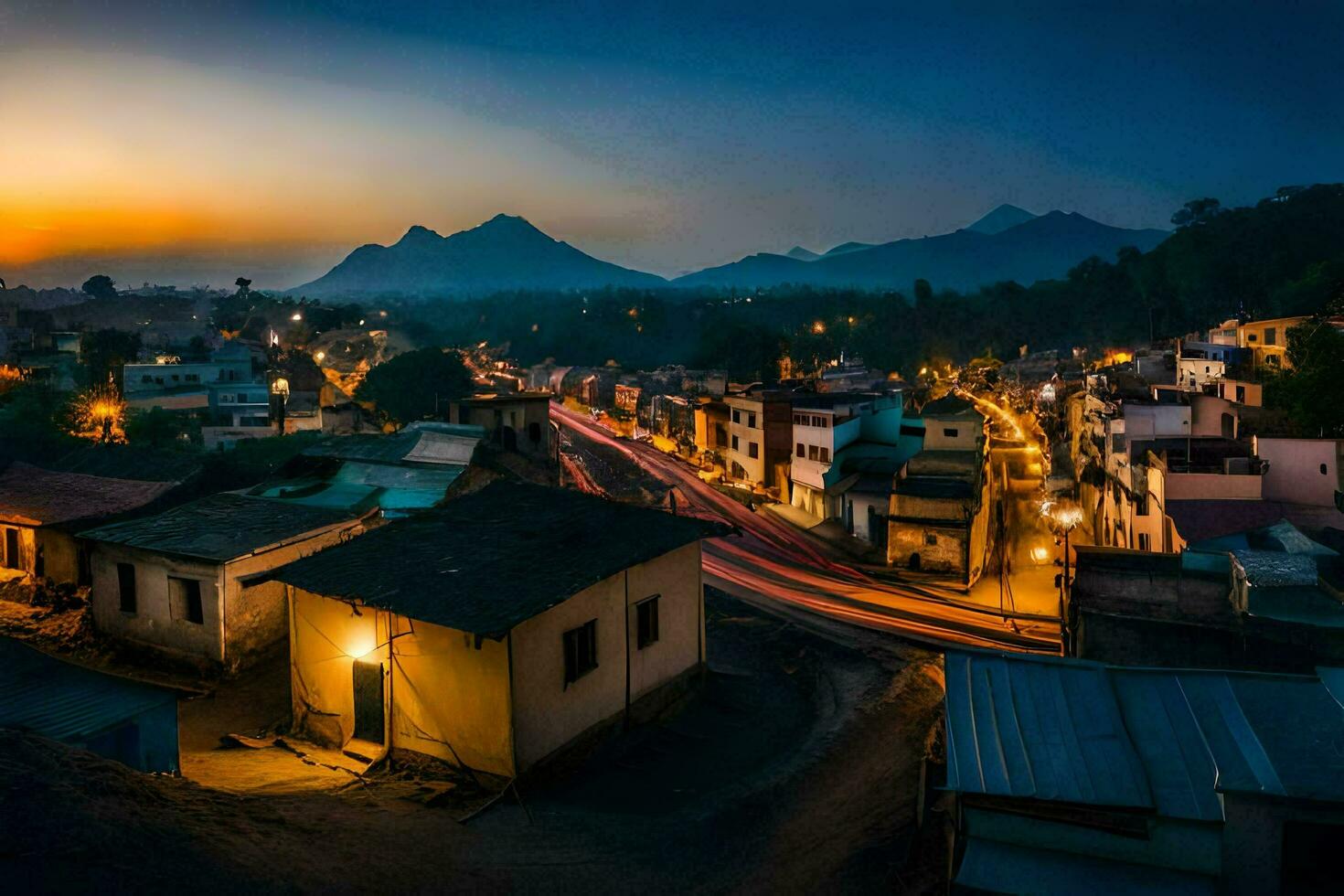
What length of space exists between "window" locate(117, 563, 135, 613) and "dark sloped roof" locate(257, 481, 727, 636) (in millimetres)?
3021

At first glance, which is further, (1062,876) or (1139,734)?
(1139,734)

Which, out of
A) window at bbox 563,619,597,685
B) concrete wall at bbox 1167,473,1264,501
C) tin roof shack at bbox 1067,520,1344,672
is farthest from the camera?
concrete wall at bbox 1167,473,1264,501

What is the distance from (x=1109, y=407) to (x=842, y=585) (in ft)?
51.7

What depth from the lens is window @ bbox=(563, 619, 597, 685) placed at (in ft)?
41.2

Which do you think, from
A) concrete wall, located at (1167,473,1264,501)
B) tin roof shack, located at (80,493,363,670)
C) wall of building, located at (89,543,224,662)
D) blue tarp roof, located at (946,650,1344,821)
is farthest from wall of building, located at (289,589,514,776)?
concrete wall, located at (1167,473,1264,501)

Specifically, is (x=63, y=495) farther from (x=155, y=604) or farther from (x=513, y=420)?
(x=513, y=420)

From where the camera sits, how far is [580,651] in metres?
12.9

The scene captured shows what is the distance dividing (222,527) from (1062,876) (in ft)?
53.5

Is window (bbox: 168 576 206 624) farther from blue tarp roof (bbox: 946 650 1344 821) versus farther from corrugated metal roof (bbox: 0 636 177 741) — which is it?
blue tarp roof (bbox: 946 650 1344 821)

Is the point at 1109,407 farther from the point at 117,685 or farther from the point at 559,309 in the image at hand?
the point at 559,309

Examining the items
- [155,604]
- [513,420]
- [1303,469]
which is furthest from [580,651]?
[513,420]

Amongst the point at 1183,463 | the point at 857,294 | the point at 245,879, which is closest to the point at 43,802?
the point at 245,879

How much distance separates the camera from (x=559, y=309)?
533ft

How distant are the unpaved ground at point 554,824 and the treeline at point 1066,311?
156 ft
